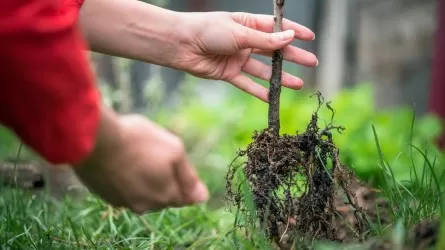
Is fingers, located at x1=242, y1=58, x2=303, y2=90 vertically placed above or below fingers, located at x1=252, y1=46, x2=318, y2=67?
below

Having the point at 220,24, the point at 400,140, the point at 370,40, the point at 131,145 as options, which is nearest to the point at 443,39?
the point at 400,140

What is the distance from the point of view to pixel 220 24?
7.87 ft

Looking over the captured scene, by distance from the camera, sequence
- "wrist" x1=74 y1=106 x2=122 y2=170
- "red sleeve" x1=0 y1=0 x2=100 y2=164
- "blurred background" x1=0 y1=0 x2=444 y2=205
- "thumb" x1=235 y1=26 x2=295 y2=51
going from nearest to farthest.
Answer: "red sleeve" x1=0 y1=0 x2=100 y2=164 < "wrist" x1=74 y1=106 x2=122 y2=170 < "thumb" x1=235 y1=26 x2=295 y2=51 < "blurred background" x1=0 y1=0 x2=444 y2=205

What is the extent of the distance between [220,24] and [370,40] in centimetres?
383

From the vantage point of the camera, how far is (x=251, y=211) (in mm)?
1905

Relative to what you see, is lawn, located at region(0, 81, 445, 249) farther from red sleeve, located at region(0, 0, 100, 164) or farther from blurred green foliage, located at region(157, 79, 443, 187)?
red sleeve, located at region(0, 0, 100, 164)

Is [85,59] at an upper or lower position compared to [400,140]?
upper

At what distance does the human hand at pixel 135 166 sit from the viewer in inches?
60.5

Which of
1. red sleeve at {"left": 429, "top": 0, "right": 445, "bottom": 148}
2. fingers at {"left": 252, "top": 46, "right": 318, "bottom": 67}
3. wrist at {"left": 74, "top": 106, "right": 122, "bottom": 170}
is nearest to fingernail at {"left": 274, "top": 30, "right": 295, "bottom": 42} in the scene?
fingers at {"left": 252, "top": 46, "right": 318, "bottom": 67}

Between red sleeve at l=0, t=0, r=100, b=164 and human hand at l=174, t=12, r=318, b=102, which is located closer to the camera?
red sleeve at l=0, t=0, r=100, b=164

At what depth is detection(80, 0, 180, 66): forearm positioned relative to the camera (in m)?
2.47

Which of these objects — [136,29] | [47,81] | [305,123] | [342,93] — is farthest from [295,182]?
[342,93]

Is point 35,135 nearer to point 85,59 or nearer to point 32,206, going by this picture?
point 85,59

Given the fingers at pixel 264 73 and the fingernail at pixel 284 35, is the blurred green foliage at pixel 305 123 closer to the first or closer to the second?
→ the fingers at pixel 264 73
